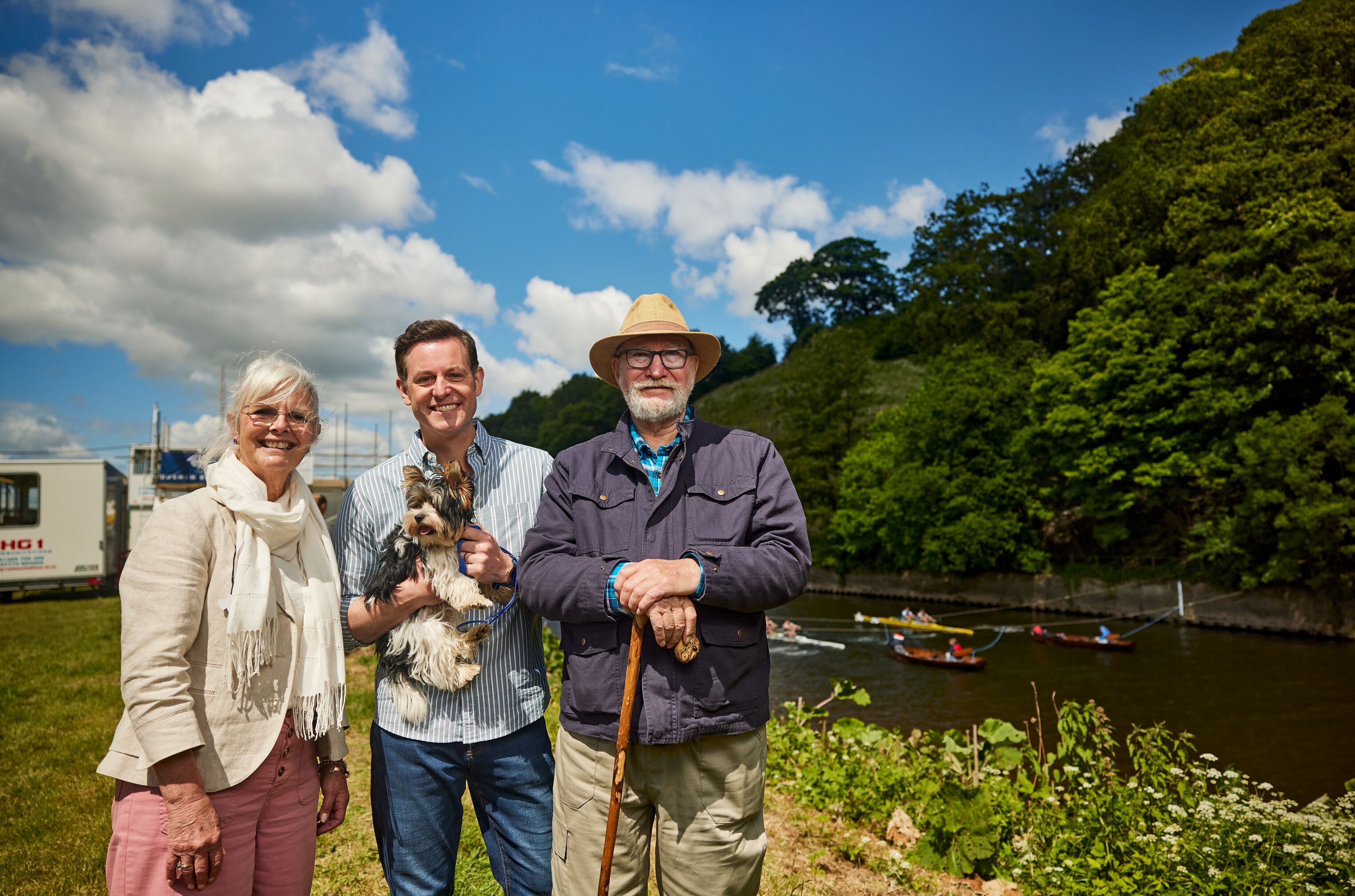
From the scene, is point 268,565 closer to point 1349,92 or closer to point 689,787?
point 689,787

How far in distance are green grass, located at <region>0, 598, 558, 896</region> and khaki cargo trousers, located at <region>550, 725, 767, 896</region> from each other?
142 cm

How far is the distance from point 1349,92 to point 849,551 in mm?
28134

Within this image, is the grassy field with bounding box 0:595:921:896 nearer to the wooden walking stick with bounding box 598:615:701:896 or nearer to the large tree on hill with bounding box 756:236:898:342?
the wooden walking stick with bounding box 598:615:701:896

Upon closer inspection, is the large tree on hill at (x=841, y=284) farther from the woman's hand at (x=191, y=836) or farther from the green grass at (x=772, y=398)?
the woman's hand at (x=191, y=836)

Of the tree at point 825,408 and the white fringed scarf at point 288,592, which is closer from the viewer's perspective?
the white fringed scarf at point 288,592

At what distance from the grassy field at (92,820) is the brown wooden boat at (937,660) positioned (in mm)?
14713

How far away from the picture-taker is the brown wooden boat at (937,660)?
2098 cm

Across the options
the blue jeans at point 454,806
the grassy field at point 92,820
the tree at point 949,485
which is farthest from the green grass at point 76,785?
the tree at point 949,485

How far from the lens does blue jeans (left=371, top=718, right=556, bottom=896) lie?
259cm

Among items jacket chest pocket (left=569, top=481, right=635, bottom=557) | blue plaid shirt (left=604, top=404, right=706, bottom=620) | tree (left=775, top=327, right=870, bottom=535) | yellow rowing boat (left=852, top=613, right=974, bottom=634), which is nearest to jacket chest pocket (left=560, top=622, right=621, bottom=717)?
blue plaid shirt (left=604, top=404, right=706, bottom=620)

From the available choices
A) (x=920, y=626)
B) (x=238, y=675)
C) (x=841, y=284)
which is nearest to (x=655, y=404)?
(x=238, y=675)

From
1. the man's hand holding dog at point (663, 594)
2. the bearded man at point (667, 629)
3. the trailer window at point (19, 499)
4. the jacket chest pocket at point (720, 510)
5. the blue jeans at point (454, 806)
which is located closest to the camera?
the man's hand holding dog at point (663, 594)

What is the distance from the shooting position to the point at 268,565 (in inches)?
89.0

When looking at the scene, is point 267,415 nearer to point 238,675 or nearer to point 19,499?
point 238,675
